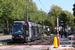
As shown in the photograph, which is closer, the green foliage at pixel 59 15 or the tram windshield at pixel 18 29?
the tram windshield at pixel 18 29

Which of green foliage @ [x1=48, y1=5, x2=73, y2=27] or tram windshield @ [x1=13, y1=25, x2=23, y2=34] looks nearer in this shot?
tram windshield @ [x1=13, y1=25, x2=23, y2=34]

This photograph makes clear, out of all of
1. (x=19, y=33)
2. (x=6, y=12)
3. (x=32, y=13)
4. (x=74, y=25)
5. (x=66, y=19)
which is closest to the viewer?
(x=19, y=33)

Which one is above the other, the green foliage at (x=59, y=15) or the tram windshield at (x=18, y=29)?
the green foliage at (x=59, y=15)

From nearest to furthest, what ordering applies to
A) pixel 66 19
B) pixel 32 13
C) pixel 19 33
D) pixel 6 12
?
pixel 19 33, pixel 6 12, pixel 32 13, pixel 66 19

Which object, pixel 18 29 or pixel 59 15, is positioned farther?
pixel 59 15

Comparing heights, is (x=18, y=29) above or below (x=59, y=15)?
below

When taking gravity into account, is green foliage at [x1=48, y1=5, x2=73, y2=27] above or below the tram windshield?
above

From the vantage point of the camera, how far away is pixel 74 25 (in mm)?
88000

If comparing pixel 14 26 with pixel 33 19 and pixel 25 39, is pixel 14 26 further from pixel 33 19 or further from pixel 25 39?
pixel 33 19

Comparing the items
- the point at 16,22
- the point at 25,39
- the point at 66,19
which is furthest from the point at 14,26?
the point at 66,19

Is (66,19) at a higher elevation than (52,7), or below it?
below

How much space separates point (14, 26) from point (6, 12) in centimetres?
2313

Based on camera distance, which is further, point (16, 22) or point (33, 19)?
point (33, 19)

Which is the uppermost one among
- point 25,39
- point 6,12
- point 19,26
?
point 6,12
